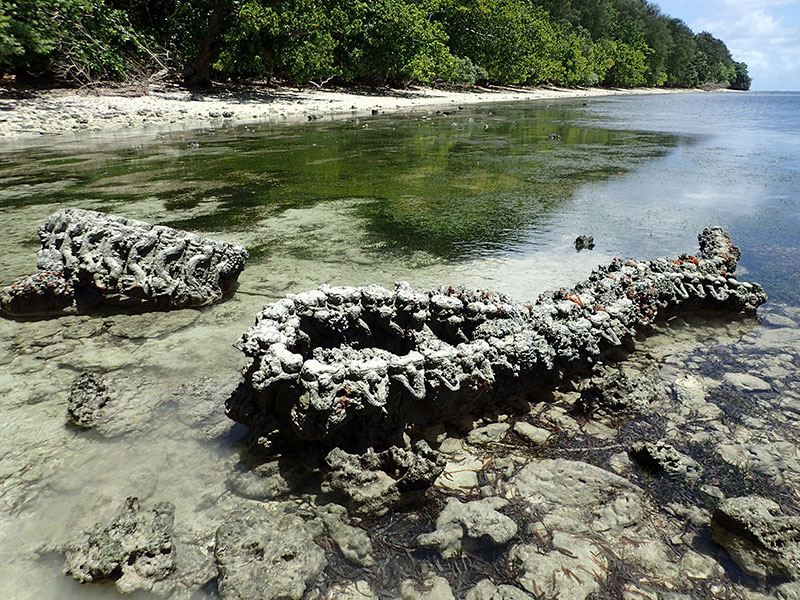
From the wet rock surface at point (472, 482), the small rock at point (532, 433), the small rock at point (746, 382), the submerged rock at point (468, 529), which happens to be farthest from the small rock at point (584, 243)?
the submerged rock at point (468, 529)

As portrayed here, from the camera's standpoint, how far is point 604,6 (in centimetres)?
7662

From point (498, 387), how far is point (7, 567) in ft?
8.26

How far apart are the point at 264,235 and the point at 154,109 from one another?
A: 1738cm

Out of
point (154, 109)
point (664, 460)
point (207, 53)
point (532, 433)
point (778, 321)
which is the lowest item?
point (532, 433)

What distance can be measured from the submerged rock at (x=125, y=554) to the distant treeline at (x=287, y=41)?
19642 millimetres

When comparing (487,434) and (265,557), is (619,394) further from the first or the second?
(265,557)

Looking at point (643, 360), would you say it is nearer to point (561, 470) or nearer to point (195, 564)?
point (561, 470)

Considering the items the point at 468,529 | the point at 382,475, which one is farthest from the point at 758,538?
the point at 382,475

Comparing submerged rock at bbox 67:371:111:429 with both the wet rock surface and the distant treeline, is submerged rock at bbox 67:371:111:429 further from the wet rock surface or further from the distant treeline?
the distant treeline

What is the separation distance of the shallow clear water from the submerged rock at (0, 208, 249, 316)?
0.22m

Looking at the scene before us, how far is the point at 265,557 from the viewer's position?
205cm

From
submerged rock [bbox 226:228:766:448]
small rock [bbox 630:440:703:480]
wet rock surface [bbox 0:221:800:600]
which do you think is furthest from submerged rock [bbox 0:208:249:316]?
small rock [bbox 630:440:703:480]

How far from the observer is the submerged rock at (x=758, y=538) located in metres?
2.01

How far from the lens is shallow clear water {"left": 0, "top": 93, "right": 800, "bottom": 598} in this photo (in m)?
2.52
